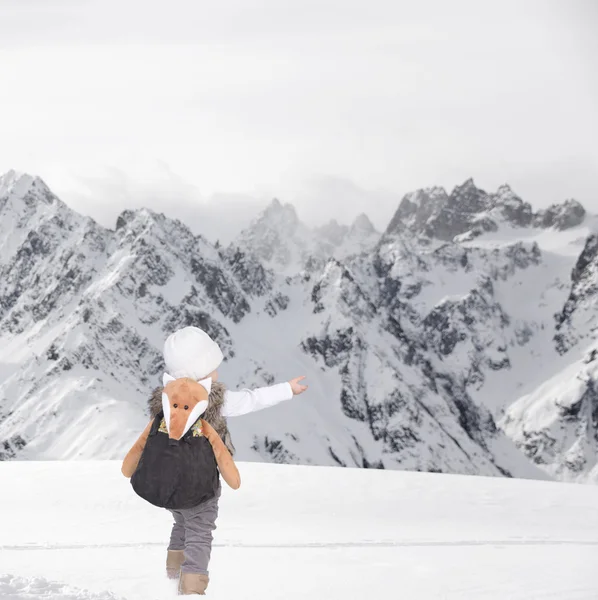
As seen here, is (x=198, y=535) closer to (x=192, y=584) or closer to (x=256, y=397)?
(x=192, y=584)

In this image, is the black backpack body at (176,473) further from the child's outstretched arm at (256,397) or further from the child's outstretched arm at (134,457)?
the child's outstretched arm at (256,397)

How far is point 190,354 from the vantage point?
6.39 meters

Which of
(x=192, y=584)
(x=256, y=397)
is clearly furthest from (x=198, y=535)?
(x=256, y=397)

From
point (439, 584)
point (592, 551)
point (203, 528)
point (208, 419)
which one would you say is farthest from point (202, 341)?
point (592, 551)

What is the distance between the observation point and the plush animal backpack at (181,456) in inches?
235

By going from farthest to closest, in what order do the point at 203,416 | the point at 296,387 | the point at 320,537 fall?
the point at 320,537 < the point at 296,387 < the point at 203,416

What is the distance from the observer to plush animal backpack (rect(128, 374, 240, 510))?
5965 mm

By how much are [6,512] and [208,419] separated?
518cm

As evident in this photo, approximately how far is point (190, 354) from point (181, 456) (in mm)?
833

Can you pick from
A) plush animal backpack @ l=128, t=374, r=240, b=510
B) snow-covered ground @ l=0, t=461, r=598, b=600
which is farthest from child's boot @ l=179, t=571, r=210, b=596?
plush animal backpack @ l=128, t=374, r=240, b=510

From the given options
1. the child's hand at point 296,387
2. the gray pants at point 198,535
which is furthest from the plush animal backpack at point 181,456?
the child's hand at point 296,387

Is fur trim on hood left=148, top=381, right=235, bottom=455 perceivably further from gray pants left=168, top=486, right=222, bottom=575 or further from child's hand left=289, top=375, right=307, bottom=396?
child's hand left=289, top=375, right=307, bottom=396

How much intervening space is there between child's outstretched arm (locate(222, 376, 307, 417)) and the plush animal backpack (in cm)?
39

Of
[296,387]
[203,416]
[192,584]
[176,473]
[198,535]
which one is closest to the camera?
[176,473]
